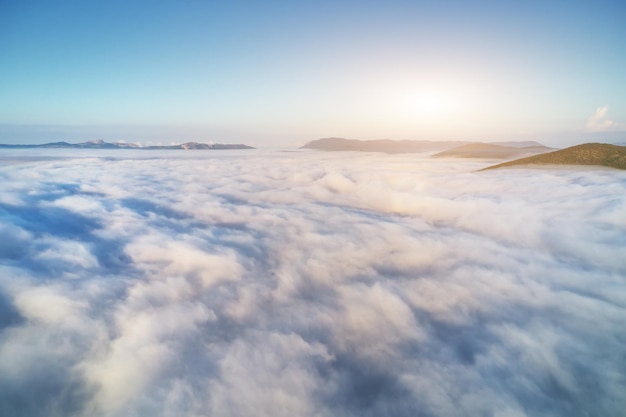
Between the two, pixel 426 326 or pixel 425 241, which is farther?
pixel 425 241

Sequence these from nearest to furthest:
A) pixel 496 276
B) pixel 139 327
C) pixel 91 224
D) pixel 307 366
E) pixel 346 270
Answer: pixel 307 366 < pixel 139 327 < pixel 496 276 < pixel 346 270 < pixel 91 224

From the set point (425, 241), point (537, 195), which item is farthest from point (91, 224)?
point (537, 195)

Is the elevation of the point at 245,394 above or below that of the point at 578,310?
below

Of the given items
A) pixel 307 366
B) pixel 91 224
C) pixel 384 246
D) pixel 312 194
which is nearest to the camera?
pixel 307 366

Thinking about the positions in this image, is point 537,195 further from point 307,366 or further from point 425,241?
point 307,366

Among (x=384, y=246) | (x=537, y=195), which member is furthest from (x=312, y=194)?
(x=537, y=195)

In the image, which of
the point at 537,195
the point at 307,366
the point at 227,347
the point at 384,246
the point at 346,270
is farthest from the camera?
the point at 537,195

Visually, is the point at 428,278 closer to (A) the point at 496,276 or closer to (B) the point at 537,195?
(A) the point at 496,276

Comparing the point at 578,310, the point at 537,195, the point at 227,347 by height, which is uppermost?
the point at 537,195

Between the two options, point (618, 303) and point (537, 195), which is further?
point (537, 195)
